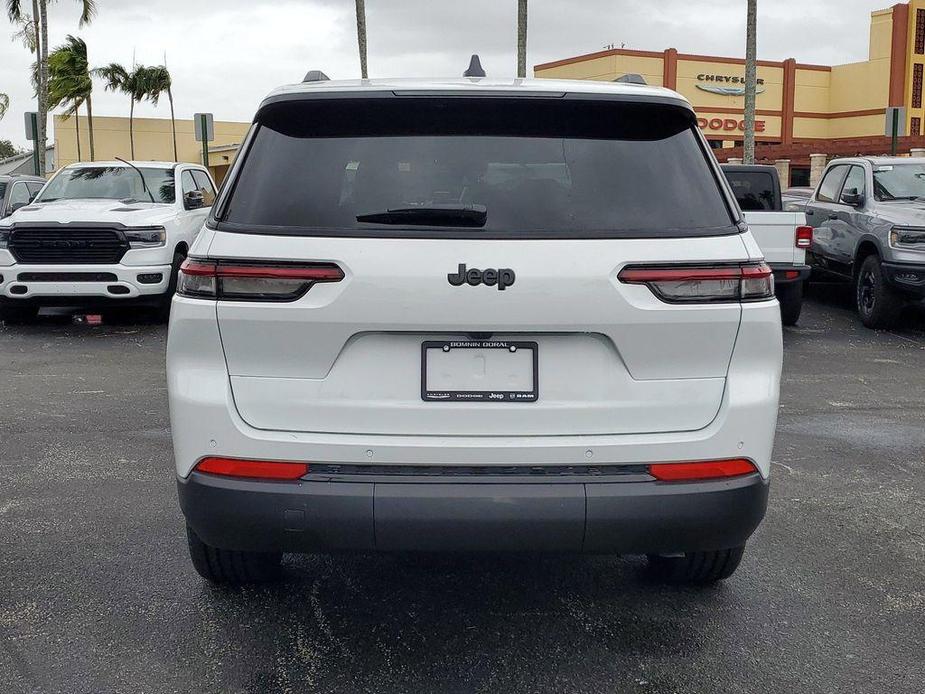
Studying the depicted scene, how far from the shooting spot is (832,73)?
163 ft

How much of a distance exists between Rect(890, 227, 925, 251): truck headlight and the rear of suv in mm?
8450

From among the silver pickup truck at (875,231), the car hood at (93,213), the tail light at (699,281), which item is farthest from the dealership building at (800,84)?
the tail light at (699,281)

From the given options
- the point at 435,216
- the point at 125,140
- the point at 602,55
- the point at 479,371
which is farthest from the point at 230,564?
the point at 125,140

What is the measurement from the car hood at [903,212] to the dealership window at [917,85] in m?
39.9

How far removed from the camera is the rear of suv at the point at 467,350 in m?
2.85

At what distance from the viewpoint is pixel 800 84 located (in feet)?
160

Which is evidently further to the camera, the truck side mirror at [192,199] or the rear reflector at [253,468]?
the truck side mirror at [192,199]

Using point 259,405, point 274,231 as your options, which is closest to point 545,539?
point 259,405

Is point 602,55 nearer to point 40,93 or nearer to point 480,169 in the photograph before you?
point 40,93

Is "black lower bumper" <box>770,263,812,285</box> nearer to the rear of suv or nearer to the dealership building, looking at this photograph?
the rear of suv

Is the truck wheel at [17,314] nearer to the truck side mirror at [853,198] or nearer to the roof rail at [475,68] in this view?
the roof rail at [475,68]

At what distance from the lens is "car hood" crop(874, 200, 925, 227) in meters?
10.7

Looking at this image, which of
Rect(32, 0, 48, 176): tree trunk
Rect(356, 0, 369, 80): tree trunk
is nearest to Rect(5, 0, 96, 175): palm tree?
Rect(32, 0, 48, 176): tree trunk

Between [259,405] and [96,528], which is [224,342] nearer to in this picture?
[259,405]
